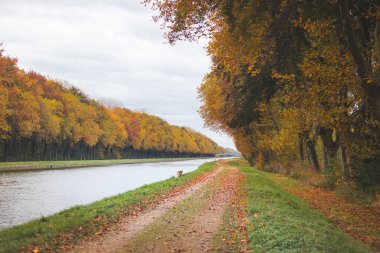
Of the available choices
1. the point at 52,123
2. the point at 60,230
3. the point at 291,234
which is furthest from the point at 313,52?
the point at 52,123

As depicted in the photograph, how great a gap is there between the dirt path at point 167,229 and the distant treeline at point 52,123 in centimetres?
4092

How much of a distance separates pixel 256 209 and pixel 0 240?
869 cm

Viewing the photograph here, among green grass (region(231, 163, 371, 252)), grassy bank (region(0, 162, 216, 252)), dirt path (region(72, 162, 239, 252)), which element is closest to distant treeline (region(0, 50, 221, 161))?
grassy bank (region(0, 162, 216, 252))

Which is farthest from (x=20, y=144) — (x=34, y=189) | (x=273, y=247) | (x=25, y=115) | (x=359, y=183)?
(x=273, y=247)

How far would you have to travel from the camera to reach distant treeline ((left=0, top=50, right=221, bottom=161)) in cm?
5881

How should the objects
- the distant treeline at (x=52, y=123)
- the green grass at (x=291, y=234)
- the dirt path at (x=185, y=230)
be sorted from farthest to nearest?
the distant treeline at (x=52, y=123) < the dirt path at (x=185, y=230) < the green grass at (x=291, y=234)

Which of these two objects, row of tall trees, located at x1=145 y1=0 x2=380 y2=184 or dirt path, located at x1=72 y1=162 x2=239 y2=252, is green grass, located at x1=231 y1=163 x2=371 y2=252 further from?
row of tall trees, located at x1=145 y1=0 x2=380 y2=184

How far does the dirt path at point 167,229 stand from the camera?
33.3 ft

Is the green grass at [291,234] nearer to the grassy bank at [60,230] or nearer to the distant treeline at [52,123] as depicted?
the grassy bank at [60,230]

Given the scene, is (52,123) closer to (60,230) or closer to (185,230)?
(60,230)

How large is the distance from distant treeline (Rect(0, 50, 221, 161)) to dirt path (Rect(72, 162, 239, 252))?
4092cm

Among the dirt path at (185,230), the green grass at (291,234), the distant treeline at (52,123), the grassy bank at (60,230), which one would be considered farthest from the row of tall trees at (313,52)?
the distant treeline at (52,123)

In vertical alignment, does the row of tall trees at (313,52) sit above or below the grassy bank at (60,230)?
above

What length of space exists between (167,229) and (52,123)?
61.1 meters
